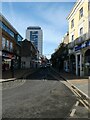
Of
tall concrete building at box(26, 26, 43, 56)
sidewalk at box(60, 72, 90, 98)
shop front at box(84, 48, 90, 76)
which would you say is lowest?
sidewalk at box(60, 72, 90, 98)

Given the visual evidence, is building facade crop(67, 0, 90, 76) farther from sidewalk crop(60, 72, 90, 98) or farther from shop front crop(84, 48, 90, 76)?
sidewalk crop(60, 72, 90, 98)

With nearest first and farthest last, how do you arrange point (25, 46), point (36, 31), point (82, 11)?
point (82, 11) < point (25, 46) < point (36, 31)

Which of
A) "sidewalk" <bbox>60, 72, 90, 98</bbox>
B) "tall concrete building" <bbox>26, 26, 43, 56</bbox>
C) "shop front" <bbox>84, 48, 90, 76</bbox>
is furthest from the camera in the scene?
"tall concrete building" <bbox>26, 26, 43, 56</bbox>

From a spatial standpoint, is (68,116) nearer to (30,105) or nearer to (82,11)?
(30,105)

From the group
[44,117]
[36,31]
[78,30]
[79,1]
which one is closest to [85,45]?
[78,30]

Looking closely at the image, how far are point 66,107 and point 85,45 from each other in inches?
764

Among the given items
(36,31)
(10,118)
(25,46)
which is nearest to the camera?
(10,118)

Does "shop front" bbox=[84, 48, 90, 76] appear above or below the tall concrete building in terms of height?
below

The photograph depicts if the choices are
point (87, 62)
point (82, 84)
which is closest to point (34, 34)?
point (87, 62)

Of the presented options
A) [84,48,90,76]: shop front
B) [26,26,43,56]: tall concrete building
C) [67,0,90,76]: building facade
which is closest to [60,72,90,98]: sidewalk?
[67,0,90,76]: building facade

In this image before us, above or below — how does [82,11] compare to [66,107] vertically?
above

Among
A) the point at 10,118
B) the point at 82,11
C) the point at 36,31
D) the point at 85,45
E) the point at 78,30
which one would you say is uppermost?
the point at 36,31

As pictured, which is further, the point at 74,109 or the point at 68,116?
the point at 74,109

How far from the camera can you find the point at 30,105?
999cm
